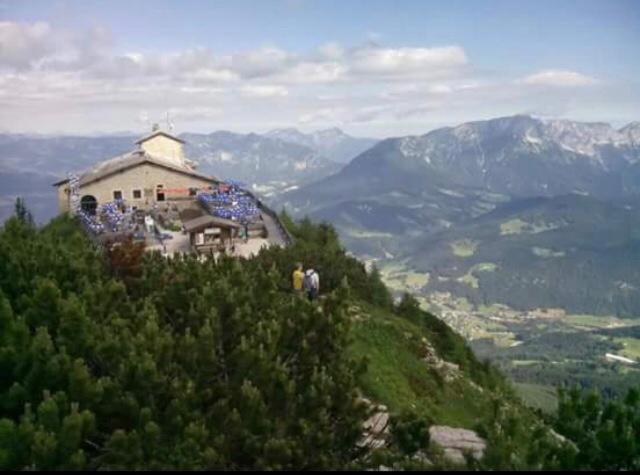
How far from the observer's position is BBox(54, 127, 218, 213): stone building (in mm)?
57000

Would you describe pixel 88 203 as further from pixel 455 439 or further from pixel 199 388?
pixel 199 388

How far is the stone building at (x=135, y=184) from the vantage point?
57000 mm

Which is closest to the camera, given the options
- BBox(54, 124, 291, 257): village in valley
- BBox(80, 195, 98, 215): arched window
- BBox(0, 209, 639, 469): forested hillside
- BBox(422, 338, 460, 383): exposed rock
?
BBox(0, 209, 639, 469): forested hillside

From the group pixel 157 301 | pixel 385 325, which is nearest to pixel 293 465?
pixel 157 301

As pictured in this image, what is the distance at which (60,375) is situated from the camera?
14695mm

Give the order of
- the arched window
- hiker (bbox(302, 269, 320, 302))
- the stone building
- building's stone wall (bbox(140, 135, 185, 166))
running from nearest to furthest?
1. hiker (bbox(302, 269, 320, 302))
2. the arched window
3. the stone building
4. building's stone wall (bbox(140, 135, 185, 166))

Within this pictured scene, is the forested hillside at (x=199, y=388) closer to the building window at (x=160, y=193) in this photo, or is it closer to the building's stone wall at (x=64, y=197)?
the building window at (x=160, y=193)

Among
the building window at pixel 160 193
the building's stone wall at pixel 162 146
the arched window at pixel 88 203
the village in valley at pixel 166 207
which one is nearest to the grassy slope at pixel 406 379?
the village in valley at pixel 166 207

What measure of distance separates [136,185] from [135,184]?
11 centimetres

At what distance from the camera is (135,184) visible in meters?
57.8

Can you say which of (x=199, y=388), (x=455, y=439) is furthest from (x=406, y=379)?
(x=199, y=388)

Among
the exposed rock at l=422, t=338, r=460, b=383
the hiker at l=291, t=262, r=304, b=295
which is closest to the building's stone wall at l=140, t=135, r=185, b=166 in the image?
the hiker at l=291, t=262, r=304, b=295

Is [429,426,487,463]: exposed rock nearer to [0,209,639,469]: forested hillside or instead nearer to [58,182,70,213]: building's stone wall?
[0,209,639,469]: forested hillside

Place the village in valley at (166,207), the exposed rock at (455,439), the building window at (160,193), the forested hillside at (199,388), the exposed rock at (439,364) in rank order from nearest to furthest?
the forested hillside at (199,388) < the exposed rock at (455,439) < the exposed rock at (439,364) < the village in valley at (166,207) < the building window at (160,193)
